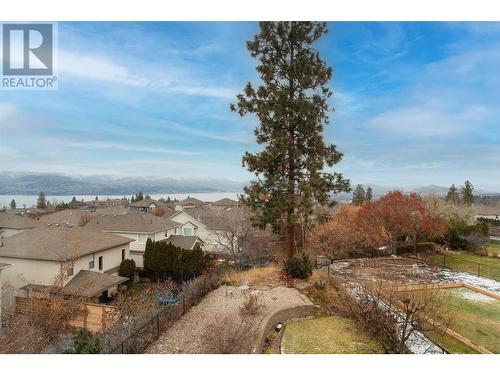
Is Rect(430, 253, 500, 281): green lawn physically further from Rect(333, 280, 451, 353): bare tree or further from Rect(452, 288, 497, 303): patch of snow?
Rect(333, 280, 451, 353): bare tree

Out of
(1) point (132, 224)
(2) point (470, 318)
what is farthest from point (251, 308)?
(1) point (132, 224)

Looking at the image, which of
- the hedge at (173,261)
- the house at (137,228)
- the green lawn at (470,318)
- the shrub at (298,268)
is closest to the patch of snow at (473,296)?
the green lawn at (470,318)

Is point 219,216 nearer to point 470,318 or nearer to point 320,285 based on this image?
point 320,285

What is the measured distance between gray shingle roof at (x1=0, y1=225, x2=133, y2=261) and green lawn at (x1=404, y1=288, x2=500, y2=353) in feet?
34.6

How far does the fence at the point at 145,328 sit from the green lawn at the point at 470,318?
4672 mm

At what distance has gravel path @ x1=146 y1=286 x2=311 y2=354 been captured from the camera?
5305 millimetres

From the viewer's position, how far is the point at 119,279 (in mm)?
11523

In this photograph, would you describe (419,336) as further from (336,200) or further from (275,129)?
(275,129)

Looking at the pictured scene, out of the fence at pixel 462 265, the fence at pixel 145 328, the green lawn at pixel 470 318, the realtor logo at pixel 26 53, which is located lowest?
the fence at pixel 462 265

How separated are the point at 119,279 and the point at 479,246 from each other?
A: 17.9m

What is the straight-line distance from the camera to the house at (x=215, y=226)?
1745cm

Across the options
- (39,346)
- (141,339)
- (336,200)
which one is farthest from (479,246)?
(39,346)

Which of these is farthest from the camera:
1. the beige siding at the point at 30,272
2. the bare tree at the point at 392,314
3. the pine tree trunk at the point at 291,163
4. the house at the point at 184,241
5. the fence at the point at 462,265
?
the house at the point at 184,241

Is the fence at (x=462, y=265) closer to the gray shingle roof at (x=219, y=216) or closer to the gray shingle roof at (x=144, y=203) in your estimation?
the gray shingle roof at (x=219, y=216)
